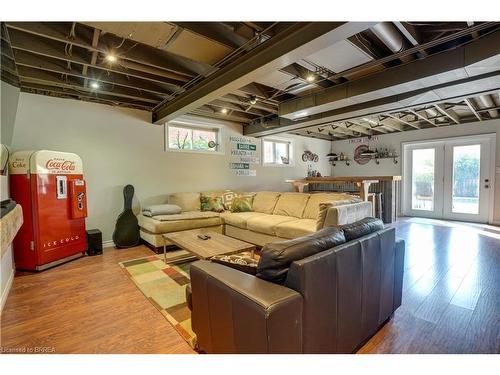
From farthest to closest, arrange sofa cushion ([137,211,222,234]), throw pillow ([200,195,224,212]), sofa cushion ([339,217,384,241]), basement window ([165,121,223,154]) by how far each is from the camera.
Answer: basement window ([165,121,223,154])
throw pillow ([200,195,224,212])
sofa cushion ([137,211,222,234])
sofa cushion ([339,217,384,241])

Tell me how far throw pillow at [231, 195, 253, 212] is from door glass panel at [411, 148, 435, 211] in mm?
4926

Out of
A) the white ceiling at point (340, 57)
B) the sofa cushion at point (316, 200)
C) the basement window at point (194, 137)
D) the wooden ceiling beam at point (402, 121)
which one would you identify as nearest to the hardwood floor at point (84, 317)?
the sofa cushion at point (316, 200)

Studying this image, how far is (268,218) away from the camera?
4051 mm

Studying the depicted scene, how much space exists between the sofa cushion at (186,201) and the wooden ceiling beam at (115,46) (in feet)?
7.72

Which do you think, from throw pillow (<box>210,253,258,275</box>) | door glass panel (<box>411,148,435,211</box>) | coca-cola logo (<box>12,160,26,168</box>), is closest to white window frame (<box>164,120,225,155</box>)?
coca-cola logo (<box>12,160,26,168</box>)

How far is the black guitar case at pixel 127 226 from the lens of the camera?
4188mm

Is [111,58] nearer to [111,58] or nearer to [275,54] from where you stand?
[111,58]

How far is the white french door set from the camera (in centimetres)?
573

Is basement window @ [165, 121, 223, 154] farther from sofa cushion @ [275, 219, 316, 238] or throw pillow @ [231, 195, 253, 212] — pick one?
sofa cushion @ [275, 219, 316, 238]
